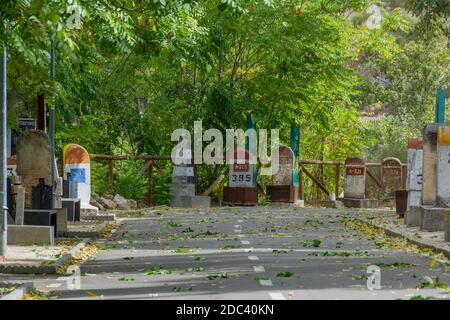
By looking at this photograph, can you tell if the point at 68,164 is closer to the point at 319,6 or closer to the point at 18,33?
the point at 18,33

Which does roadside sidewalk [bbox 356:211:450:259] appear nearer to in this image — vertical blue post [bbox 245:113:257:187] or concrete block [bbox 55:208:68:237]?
concrete block [bbox 55:208:68:237]

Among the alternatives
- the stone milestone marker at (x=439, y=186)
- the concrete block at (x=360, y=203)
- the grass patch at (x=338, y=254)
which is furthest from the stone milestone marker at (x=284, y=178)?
the grass patch at (x=338, y=254)

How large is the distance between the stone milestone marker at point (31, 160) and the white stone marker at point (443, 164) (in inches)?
329

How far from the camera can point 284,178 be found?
4594 centimetres

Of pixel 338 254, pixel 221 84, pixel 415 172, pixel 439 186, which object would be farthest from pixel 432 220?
pixel 221 84

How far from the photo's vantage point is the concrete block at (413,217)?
28792mm

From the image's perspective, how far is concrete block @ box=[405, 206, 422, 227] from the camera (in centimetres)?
2879

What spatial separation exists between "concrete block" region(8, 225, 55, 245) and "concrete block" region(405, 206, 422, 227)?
931 cm

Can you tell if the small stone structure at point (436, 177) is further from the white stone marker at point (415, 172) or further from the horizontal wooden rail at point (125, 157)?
the horizontal wooden rail at point (125, 157)

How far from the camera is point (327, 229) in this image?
1157 inches

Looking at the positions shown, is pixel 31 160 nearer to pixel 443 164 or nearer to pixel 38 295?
pixel 443 164

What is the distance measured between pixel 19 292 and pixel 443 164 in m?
14.4

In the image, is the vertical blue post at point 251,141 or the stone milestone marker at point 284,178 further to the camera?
the stone milestone marker at point 284,178
